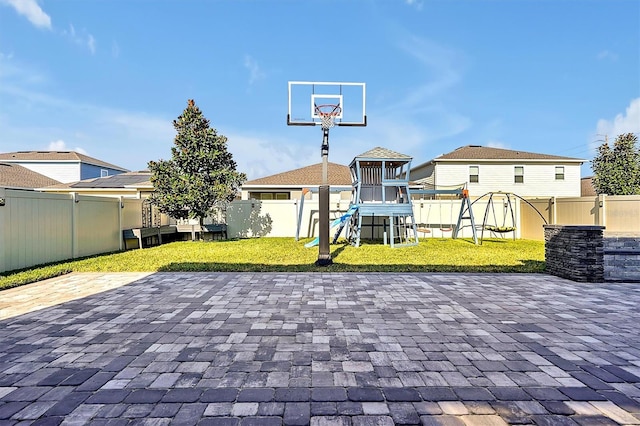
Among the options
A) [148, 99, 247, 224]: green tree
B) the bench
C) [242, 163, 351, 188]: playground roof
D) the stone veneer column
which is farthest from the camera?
[242, 163, 351, 188]: playground roof

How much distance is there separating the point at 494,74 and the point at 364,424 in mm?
16511

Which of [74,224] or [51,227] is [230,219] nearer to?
[74,224]

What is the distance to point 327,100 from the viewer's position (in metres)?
10.1

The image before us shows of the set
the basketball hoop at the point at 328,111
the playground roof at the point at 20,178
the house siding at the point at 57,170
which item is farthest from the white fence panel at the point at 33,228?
the house siding at the point at 57,170

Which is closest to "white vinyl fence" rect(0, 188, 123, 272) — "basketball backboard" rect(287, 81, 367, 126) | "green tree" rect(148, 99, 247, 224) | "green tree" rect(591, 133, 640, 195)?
"green tree" rect(148, 99, 247, 224)

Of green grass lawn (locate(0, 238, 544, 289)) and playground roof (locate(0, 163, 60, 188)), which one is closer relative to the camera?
green grass lawn (locate(0, 238, 544, 289))

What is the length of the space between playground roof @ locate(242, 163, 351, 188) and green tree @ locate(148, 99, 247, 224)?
18.3 ft

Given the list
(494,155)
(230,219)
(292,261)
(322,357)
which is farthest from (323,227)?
(494,155)

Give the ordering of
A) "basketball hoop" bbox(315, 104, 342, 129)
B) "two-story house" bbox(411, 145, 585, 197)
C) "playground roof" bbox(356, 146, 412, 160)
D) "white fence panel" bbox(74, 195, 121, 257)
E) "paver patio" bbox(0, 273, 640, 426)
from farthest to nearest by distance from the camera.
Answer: "two-story house" bbox(411, 145, 585, 197) < "playground roof" bbox(356, 146, 412, 160) < "white fence panel" bbox(74, 195, 121, 257) < "basketball hoop" bbox(315, 104, 342, 129) < "paver patio" bbox(0, 273, 640, 426)

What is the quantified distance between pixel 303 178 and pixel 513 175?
45.3 ft

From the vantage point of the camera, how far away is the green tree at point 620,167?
19.5m

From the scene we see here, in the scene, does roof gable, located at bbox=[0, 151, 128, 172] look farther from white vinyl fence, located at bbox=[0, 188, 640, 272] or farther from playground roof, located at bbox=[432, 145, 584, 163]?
playground roof, located at bbox=[432, 145, 584, 163]

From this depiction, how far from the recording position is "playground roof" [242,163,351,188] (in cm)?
1897

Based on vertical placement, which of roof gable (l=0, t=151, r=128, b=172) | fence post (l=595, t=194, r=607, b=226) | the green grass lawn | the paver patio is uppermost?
roof gable (l=0, t=151, r=128, b=172)
